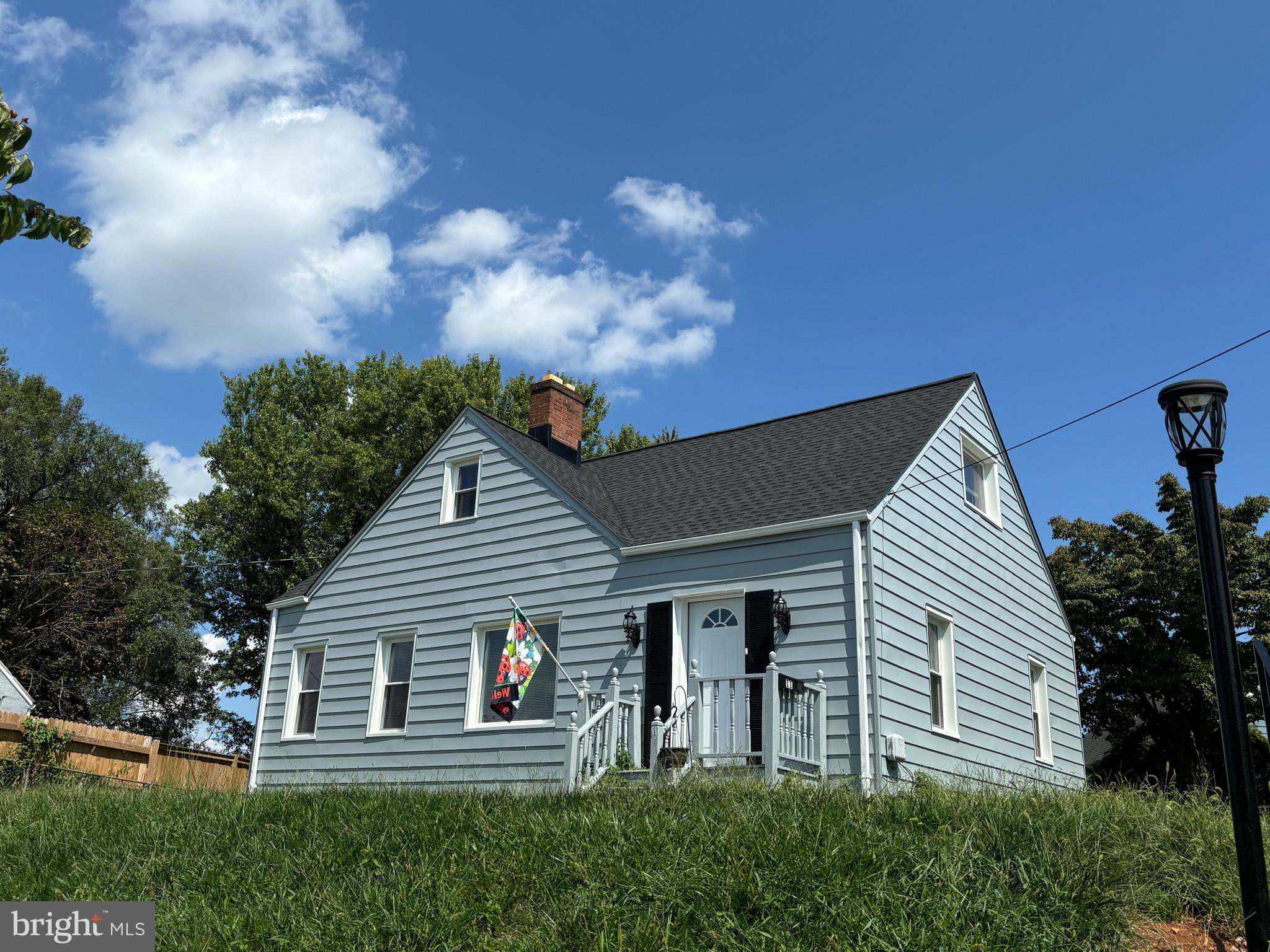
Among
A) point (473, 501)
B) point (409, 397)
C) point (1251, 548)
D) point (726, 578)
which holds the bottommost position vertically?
point (726, 578)

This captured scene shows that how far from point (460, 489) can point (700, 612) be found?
5.04 metres

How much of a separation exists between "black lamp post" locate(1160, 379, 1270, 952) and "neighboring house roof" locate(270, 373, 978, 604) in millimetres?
5738

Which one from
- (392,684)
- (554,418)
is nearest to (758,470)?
(554,418)

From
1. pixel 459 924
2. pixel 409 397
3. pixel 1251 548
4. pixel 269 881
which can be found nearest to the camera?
pixel 459 924

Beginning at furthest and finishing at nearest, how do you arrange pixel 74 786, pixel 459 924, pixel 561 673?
pixel 561 673, pixel 74 786, pixel 459 924

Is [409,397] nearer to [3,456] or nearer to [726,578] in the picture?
[3,456]

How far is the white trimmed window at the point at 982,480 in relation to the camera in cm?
1498

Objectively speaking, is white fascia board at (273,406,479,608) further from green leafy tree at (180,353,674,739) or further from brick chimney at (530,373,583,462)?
green leafy tree at (180,353,674,739)

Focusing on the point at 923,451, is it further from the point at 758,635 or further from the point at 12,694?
the point at 12,694

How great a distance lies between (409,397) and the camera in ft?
99.6

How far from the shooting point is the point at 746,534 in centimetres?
1209

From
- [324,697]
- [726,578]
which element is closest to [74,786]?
[324,697]

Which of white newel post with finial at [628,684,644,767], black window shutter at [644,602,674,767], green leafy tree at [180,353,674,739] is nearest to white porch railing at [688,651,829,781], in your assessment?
white newel post with finial at [628,684,644,767]

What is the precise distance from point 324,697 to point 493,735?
3.56 metres
